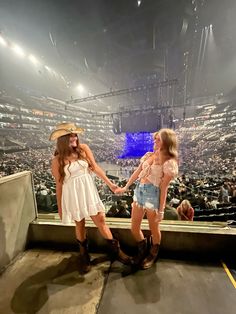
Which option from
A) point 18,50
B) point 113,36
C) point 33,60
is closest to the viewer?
point 113,36

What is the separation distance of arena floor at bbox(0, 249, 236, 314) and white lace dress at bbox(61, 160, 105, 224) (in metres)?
0.55

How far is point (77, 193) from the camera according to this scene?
1.21 metres

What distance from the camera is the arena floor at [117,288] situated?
1044 mm

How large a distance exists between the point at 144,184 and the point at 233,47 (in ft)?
24.5

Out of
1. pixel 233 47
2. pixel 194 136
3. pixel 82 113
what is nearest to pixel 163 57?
pixel 233 47

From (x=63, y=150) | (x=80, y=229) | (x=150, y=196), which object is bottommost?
(x=80, y=229)

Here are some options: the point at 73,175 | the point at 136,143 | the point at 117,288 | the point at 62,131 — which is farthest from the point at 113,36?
the point at 117,288

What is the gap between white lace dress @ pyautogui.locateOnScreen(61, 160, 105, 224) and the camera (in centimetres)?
119

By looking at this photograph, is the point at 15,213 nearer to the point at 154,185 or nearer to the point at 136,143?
the point at 154,185

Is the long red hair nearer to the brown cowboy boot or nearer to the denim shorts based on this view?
the denim shorts

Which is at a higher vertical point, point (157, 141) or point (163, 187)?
point (157, 141)

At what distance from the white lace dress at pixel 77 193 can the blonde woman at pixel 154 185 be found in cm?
30

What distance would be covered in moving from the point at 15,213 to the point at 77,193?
857 millimetres

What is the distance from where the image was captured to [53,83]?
26.0 ft
